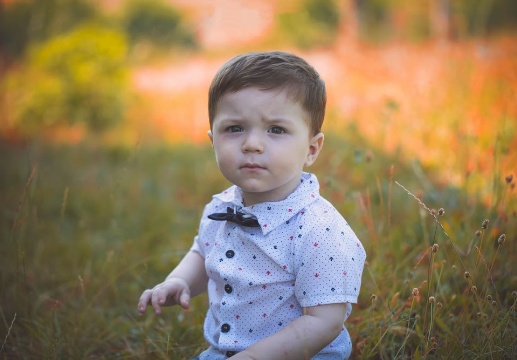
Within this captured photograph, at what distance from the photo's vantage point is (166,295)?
1530mm

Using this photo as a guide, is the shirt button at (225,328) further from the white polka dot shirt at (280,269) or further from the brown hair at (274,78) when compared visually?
the brown hair at (274,78)

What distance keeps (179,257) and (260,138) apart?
1.27 meters

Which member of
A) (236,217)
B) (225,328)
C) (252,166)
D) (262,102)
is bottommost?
(225,328)

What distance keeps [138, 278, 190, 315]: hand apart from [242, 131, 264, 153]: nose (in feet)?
1.61

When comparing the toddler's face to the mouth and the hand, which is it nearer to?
the mouth

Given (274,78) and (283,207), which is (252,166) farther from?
(274,78)

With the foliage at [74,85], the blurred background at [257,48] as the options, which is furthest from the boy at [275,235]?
the foliage at [74,85]

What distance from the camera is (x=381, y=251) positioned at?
2111 millimetres

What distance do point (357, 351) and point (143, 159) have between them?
11.1 ft

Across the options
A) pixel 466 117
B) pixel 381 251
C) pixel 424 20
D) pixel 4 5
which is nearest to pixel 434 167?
pixel 466 117

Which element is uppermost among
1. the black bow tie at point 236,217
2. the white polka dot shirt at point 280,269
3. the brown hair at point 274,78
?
the brown hair at point 274,78

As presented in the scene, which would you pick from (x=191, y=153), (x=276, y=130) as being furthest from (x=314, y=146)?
(x=191, y=153)

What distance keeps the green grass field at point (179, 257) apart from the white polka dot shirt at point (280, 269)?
18 centimetres

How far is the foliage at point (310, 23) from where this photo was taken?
10.3 metres
